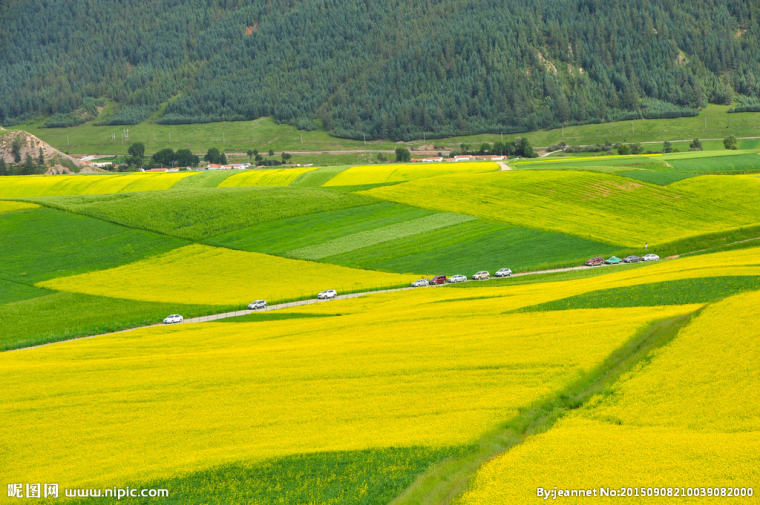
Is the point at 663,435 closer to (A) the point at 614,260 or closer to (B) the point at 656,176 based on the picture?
(A) the point at 614,260

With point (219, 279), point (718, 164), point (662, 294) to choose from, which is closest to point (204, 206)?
point (219, 279)

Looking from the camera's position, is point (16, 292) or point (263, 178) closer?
point (16, 292)

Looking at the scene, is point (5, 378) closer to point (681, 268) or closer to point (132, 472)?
point (132, 472)

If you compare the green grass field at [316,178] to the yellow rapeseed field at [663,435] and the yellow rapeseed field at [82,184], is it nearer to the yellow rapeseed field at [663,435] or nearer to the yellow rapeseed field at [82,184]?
the yellow rapeseed field at [82,184]

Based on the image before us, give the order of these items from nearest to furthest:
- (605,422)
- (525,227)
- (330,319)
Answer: (605,422) < (330,319) < (525,227)

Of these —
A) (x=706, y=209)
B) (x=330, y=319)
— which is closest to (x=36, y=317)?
(x=330, y=319)

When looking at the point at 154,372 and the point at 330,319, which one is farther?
the point at 330,319

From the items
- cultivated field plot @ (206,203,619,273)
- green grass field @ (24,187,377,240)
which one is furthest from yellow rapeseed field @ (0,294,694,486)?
green grass field @ (24,187,377,240)
